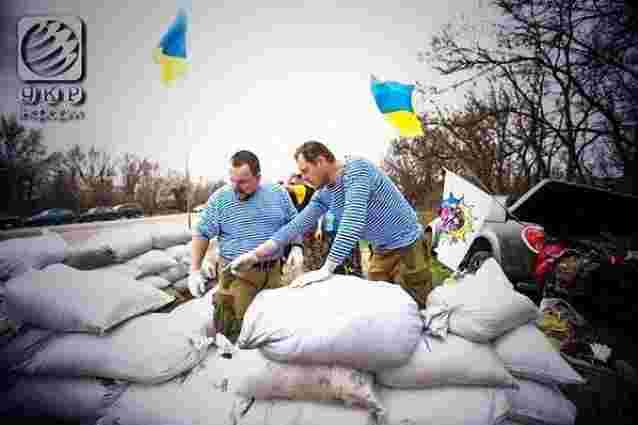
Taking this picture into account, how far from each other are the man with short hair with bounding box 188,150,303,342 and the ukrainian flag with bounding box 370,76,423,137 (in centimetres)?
62

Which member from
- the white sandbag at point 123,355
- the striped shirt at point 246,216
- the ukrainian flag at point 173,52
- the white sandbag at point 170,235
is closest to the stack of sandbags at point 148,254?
the white sandbag at point 170,235

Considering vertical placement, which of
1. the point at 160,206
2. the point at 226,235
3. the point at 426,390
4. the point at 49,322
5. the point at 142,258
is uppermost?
the point at 160,206

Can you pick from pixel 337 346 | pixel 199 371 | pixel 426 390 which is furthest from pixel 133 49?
pixel 426 390

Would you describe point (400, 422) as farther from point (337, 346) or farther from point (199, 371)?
point (199, 371)

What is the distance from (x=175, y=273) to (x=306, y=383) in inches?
34.0

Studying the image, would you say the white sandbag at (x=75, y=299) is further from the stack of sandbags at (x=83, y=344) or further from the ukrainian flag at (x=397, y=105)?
the ukrainian flag at (x=397, y=105)

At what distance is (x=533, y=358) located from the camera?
1.27m

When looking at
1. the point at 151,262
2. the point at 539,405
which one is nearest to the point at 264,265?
the point at 151,262

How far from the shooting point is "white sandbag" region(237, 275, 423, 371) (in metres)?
1.18

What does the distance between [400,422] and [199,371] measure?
845 mm

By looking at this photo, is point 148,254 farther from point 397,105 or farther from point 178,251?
point 397,105

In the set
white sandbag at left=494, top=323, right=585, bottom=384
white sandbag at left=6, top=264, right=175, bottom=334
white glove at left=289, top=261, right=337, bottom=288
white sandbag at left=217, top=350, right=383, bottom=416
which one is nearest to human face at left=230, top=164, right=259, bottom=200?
white glove at left=289, top=261, right=337, bottom=288

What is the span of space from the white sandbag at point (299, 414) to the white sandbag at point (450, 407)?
0.12m

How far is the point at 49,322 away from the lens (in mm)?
1360
